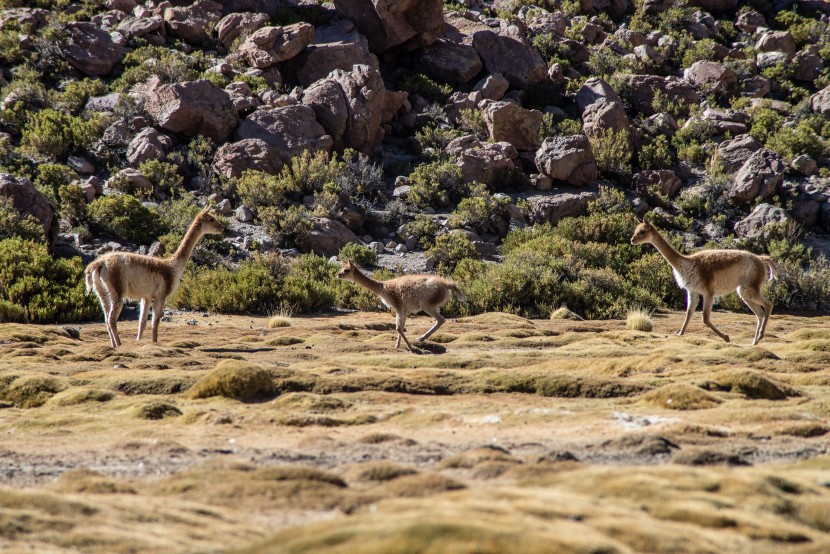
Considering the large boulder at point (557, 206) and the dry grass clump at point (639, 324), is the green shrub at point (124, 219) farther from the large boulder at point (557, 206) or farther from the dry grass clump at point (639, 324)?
the dry grass clump at point (639, 324)

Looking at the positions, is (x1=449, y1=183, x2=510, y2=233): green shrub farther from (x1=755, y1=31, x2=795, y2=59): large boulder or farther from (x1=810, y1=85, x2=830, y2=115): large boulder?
(x1=755, y1=31, x2=795, y2=59): large boulder

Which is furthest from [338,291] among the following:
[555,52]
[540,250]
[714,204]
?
[555,52]

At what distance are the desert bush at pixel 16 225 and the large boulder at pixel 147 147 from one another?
8163mm

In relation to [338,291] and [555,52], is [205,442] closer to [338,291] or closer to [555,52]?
[338,291]

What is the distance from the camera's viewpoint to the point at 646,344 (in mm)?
16922

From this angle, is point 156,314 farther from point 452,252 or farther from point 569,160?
point 569,160

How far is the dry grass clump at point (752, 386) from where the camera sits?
38.3ft

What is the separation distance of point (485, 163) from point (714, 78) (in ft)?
53.8

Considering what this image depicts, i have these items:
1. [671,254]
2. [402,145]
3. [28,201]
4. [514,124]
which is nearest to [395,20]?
[402,145]

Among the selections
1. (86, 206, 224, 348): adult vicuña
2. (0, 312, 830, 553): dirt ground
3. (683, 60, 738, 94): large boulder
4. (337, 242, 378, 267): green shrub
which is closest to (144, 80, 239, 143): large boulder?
(337, 242, 378, 267): green shrub

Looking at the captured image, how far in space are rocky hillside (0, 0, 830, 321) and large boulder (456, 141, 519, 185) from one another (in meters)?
0.10

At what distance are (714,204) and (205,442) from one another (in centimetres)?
2964

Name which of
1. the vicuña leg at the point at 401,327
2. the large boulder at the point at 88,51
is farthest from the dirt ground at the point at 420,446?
the large boulder at the point at 88,51

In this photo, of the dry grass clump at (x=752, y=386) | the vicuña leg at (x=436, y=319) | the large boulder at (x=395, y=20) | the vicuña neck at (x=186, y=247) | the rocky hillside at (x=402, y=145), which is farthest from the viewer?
the large boulder at (x=395, y=20)
